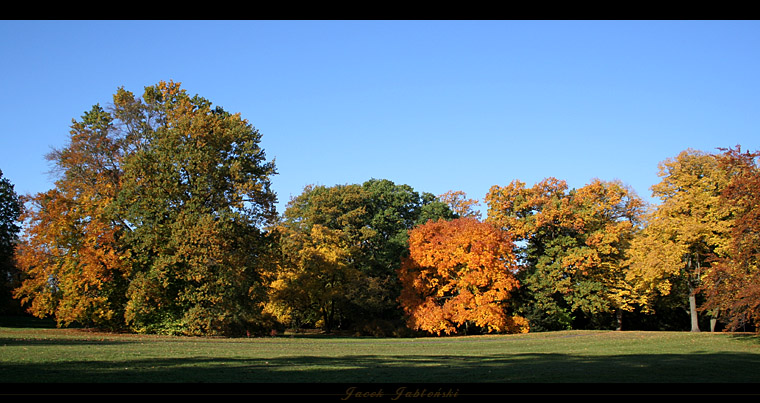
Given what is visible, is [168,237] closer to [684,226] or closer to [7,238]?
[7,238]

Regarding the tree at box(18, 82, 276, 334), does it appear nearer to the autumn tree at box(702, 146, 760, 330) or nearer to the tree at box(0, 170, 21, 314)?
the tree at box(0, 170, 21, 314)

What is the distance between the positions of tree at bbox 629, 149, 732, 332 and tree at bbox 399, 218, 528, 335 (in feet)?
29.9

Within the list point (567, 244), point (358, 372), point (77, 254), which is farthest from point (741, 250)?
point (77, 254)

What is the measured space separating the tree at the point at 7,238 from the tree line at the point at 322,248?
201 millimetres

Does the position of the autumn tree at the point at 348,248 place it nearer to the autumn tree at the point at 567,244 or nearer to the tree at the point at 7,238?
the autumn tree at the point at 567,244

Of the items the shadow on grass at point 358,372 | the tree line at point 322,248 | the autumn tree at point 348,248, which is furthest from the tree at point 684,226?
the shadow on grass at point 358,372

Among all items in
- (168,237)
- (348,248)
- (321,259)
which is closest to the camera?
(168,237)

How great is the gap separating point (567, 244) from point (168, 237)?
96.6 feet

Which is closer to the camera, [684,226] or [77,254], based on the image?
[77,254]

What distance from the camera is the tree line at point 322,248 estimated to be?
1163 inches

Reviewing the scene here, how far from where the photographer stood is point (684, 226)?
116ft

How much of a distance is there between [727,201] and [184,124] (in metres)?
27.8

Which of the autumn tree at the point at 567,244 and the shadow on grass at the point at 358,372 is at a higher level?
the autumn tree at the point at 567,244
